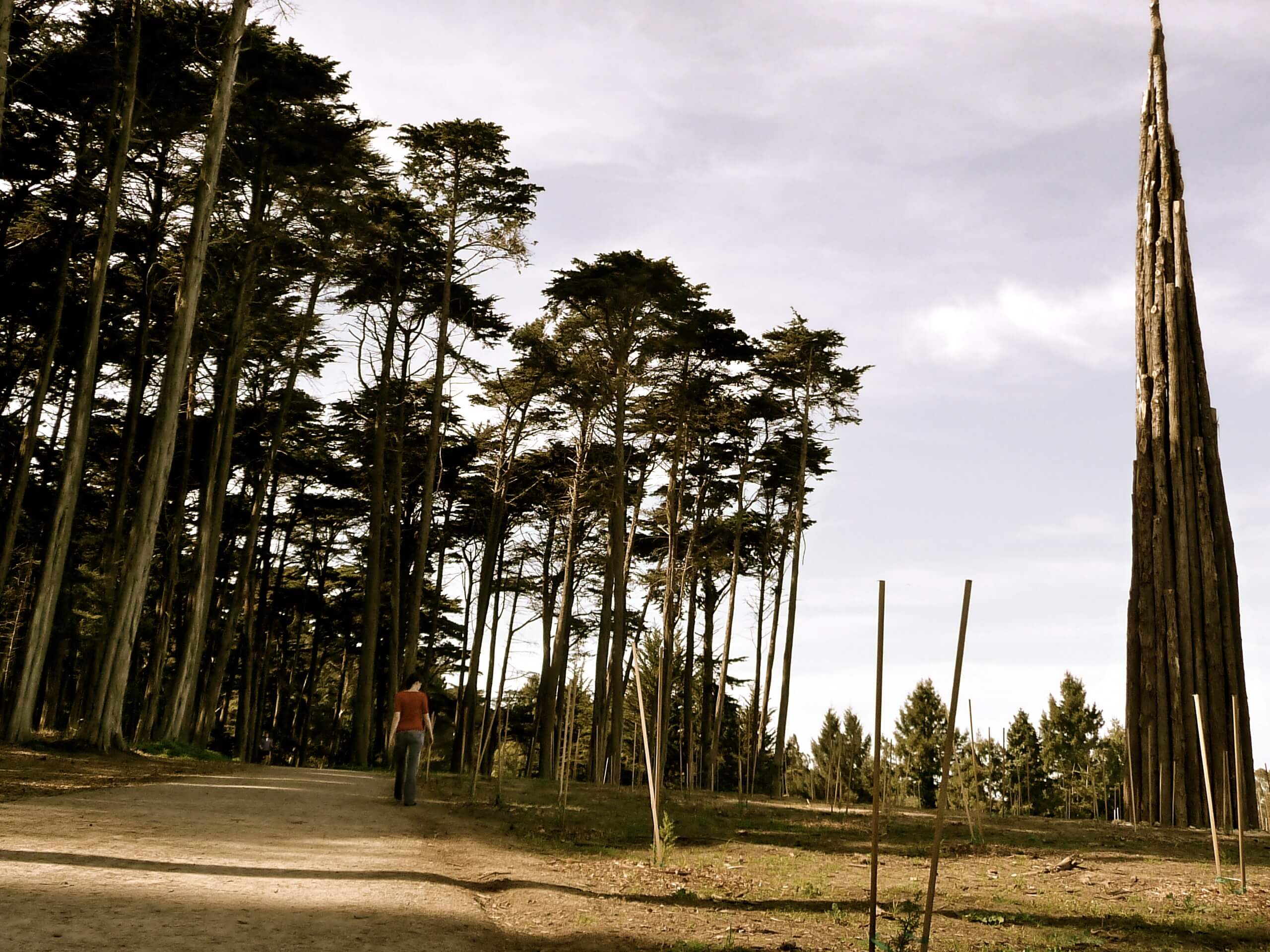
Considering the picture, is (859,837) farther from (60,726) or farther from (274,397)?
(60,726)

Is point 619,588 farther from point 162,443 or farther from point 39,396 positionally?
point 39,396

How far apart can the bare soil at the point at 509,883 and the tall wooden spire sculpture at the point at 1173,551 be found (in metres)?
3.61

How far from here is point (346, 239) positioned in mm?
22328

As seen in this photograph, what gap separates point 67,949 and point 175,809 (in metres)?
5.53

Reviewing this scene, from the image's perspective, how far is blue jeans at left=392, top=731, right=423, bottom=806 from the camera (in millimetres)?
11219

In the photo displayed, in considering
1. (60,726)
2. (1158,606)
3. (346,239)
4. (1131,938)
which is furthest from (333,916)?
(60,726)

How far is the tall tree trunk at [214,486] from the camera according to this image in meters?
19.9

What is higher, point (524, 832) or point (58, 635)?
point (58, 635)

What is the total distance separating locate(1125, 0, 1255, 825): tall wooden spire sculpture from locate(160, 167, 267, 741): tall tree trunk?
55.6 feet

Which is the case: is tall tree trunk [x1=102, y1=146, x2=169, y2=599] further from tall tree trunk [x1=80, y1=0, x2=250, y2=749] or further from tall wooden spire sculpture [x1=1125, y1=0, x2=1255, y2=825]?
tall wooden spire sculpture [x1=1125, y1=0, x2=1255, y2=825]

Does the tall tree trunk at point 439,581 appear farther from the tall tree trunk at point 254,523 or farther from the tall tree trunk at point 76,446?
the tall tree trunk at point 76,446

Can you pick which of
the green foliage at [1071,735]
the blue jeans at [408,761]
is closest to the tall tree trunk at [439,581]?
the blue jeans at [408,761]

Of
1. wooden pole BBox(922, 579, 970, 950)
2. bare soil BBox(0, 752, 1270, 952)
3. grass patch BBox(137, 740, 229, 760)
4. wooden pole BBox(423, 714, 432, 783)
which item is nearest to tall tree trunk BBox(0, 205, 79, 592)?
grass patch BBox(137, 740, 229, 760)

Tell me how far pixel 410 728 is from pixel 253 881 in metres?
5.63
